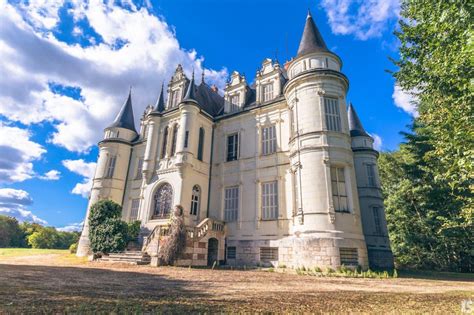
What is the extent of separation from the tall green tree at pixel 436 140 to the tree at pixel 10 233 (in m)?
71.5

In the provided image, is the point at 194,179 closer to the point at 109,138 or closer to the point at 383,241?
the point at 109,138

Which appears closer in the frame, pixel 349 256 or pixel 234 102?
pixel 349 256

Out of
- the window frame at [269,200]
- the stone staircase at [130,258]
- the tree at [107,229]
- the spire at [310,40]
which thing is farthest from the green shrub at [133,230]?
the spire at [310,40]

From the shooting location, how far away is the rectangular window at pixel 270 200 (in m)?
17.5

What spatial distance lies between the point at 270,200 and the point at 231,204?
3.34 metres

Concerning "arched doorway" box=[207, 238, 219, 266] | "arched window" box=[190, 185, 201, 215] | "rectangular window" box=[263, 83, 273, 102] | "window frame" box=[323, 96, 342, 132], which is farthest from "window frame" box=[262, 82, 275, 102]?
"arched doorway" box=[207, 238, 219, 266]

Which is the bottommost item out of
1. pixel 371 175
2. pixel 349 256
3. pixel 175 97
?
pixel 349 256

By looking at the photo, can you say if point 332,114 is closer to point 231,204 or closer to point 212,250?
point 231,204

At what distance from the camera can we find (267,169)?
730 inches

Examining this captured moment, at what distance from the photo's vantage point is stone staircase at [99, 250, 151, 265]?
1447 centimetres

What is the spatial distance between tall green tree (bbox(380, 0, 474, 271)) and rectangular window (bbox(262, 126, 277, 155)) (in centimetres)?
927

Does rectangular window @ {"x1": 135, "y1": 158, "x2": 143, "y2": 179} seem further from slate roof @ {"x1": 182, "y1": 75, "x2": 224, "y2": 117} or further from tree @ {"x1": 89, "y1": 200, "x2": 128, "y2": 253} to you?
slate roof @ {"x1": 182, "y1": 75, "x2": 224, "y2": 117}

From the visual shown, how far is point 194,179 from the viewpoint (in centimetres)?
1947

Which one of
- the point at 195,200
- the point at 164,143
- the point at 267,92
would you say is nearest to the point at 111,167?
the point at 164,143
